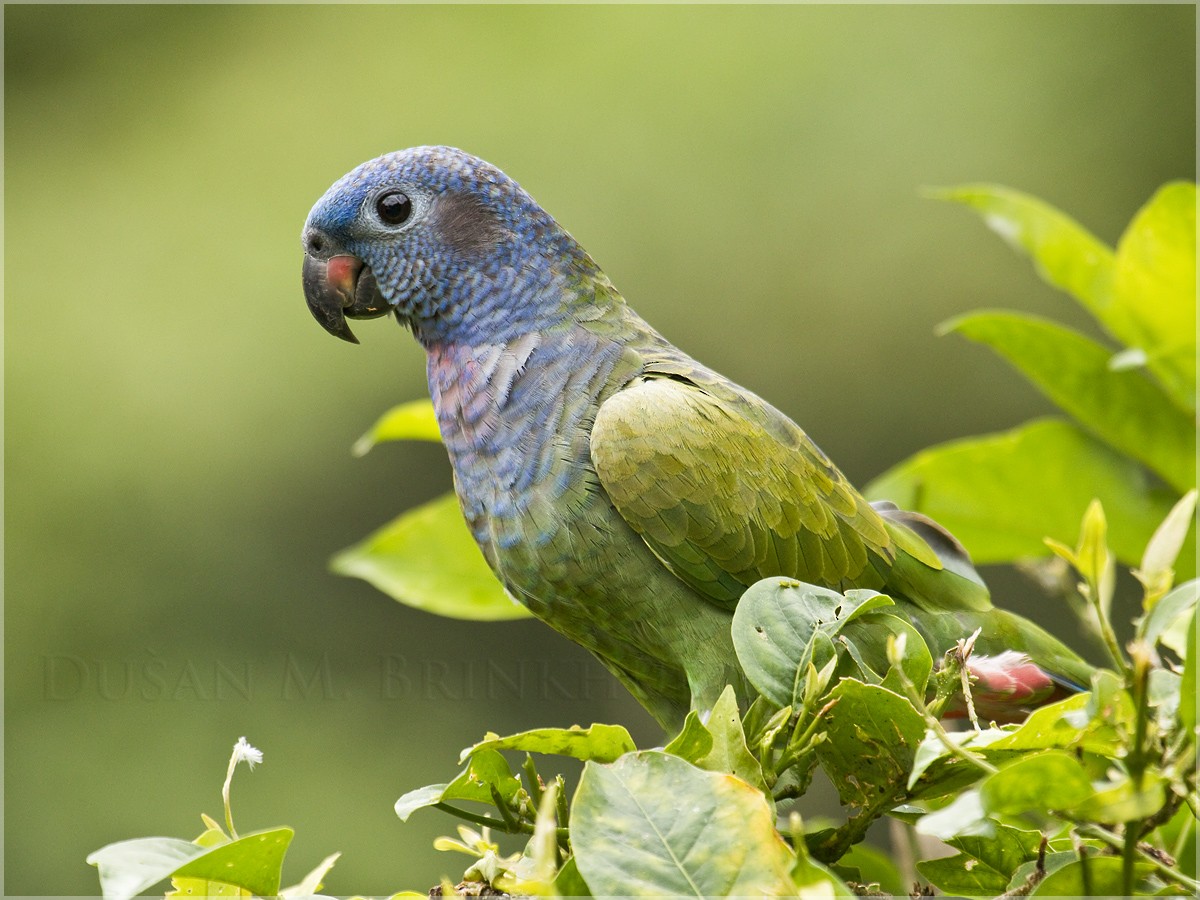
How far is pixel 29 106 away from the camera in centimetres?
632

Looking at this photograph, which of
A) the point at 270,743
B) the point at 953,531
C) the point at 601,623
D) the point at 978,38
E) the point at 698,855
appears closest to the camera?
the point at 698,855

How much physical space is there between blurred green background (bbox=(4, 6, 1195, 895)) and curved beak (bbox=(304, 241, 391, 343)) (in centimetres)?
349

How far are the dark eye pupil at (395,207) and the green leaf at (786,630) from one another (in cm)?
97

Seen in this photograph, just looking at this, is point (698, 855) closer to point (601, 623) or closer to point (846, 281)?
point (601, 623)

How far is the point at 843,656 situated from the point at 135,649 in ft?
16.8

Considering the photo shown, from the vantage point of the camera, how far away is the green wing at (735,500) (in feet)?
5.05

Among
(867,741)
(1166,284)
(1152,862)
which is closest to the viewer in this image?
(1152,862)

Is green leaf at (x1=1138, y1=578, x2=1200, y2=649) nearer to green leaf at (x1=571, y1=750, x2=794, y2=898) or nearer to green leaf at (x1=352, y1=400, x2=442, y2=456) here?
green leaf at (x1=571, y1=750, x2=794, y2=898)

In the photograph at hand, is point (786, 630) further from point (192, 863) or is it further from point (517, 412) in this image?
point (517, 412)

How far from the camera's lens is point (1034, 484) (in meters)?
1.95

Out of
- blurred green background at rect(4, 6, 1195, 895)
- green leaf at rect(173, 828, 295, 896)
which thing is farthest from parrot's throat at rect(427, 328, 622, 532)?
blurred green background at rect(4, 6, 1195, 895)

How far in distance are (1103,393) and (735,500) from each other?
0.79 meters

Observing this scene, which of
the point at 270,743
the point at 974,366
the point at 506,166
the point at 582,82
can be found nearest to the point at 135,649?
the point at 270,743

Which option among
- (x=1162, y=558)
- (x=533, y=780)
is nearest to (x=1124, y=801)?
(x=1162, y=558)
